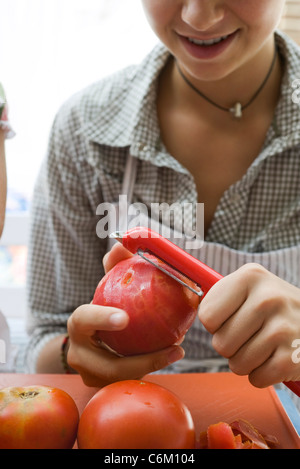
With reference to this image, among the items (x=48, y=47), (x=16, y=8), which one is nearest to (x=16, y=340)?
(x=48, y=47)

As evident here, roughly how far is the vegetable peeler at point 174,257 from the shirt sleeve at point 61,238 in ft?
1.55

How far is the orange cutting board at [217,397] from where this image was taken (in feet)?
1.85

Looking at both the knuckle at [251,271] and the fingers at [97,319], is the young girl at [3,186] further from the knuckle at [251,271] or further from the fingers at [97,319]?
the knuckle at [251,271]

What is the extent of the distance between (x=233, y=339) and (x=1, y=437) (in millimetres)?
226

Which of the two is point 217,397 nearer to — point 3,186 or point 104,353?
point 104,353

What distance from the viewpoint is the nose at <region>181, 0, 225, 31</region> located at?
72 cm

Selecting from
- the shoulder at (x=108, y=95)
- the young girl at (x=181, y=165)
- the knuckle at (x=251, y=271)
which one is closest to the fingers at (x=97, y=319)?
the knuckle at (x=251, y=271)

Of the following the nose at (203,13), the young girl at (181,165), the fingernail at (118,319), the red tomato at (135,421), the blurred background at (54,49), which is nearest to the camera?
the red tomato at (135,421)

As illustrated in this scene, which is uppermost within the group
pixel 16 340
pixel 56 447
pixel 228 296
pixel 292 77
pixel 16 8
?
pixel 16 8

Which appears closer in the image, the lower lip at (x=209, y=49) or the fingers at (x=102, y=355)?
the fingers at (x=102, y=355)

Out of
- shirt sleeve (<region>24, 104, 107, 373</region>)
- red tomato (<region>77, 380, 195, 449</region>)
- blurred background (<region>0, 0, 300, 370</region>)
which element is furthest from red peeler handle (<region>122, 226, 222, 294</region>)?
blurred background (<region>0, 0, 300, 370</region>)
